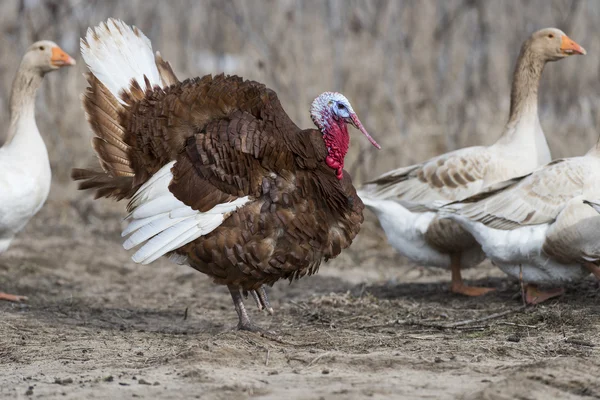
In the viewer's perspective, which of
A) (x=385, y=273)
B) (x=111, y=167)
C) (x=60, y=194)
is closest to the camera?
(x=111, y=167)

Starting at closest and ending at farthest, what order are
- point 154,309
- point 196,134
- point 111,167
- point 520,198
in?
point 196,134
point 111,167
point 520,198
point 154,309

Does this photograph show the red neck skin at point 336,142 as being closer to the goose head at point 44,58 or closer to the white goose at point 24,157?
the white goose at point 24,157

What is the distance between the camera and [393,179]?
26.1 feet

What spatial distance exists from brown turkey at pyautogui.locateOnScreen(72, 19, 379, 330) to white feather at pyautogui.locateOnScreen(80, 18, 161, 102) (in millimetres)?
52

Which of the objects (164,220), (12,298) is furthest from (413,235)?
(12,298)

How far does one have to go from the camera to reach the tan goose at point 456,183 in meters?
7.45

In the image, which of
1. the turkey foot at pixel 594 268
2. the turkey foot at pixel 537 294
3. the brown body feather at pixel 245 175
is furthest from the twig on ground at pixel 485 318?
the brown body feather at pixel 245 175

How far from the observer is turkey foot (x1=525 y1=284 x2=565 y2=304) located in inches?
259

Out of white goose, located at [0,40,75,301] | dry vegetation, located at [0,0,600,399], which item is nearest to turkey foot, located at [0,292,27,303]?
white goose, located at [0,40,75,301]

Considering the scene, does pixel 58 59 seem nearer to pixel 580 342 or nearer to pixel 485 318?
pixel 485 318

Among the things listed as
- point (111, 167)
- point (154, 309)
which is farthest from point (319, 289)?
point (111, 167)

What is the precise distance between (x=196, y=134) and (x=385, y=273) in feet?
13.1

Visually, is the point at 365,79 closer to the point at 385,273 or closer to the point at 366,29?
the point at 366,29

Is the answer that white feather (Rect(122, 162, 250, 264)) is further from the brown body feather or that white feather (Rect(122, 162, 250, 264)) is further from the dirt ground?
the dirt ground
